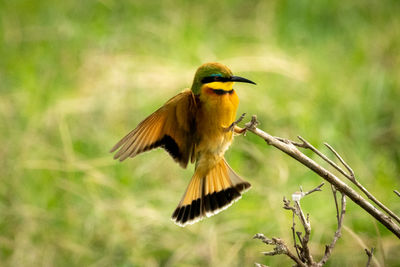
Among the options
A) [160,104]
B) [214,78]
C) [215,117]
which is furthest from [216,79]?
[160,104]

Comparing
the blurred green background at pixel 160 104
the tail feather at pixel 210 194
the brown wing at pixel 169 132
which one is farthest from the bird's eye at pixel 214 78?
the blurred green background at pixel 160 104

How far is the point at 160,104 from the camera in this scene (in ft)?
14.5

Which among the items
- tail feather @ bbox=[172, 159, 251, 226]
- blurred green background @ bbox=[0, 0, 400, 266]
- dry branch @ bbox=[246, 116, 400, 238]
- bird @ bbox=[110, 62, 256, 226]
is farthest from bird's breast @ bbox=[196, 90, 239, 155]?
blurred green background @ bbox=[0, 0, 400, 266]

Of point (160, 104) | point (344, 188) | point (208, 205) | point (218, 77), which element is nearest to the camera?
point (344, 188)

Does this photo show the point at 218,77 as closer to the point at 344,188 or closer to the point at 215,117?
the point at 215,117

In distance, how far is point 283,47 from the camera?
5.06 metres

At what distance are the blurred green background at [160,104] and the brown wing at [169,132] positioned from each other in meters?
1.00

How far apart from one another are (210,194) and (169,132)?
0.35m

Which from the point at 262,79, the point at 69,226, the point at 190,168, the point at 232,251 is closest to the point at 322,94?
the point at 262,79

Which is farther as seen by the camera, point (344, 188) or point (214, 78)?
point (214, 78)

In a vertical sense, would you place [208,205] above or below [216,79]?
below

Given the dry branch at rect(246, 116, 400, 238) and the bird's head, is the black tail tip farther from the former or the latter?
the dry branch at rect(246, 116, 400, 238)

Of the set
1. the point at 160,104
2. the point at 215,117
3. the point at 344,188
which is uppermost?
the point at 160,104

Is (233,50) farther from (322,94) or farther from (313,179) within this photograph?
(313,179)
